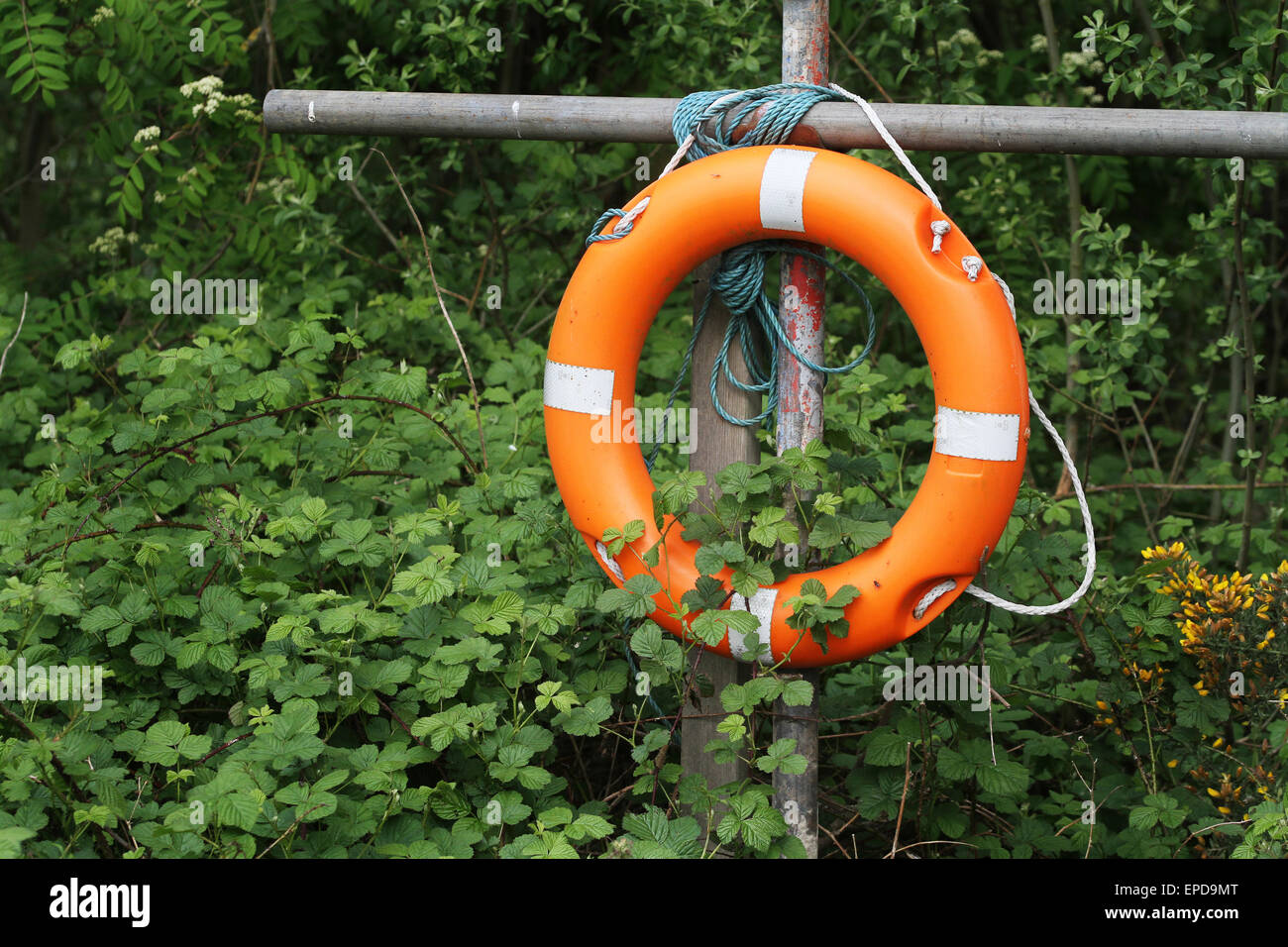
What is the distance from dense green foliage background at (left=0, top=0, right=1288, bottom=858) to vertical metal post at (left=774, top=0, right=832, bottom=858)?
0.30ft

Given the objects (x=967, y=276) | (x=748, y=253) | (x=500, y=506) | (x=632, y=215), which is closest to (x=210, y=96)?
(x=500, y=506)

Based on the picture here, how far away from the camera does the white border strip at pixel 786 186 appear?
211 cm

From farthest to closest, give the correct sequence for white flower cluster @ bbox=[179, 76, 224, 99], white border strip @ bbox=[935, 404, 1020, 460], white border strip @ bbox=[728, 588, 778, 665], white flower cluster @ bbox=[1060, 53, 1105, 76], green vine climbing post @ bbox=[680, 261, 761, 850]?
1. white flower cluster @ bbox=[179, 76, 224, 99]
2. white flower cluster @ bbox=[1060, 53, 1105, 76]
3. green vine climbing post @ bbox=[680, 261, 761, 850]
4. white border strip @ bbox=[728, 588, 778, 665]
5. white border strip @ bbox=[935, 404, 1020, 460]

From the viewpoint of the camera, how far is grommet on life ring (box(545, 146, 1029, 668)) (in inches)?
82.5

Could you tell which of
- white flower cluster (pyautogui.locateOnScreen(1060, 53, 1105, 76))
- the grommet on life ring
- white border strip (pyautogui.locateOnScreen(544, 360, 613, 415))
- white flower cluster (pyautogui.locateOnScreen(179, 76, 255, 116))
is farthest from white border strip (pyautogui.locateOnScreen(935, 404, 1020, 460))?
white flower cluster (pyautogui.locateOnScreen(179, 76, 255, 116))

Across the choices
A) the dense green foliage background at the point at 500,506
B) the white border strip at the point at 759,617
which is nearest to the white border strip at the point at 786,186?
the dense green foliage background at the point at 500,506

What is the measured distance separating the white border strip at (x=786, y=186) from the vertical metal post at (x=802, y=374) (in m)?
0.12

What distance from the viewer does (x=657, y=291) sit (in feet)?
7.59

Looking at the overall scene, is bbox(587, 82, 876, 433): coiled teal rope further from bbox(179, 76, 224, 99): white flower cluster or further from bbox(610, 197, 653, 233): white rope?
bbox(179, 76, 224, 99): white flower cluster

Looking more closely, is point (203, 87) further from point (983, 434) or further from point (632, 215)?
point (983, 434)

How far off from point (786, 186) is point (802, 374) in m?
0.35

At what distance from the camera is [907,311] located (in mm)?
2184

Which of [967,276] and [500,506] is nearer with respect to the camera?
[967,276]
